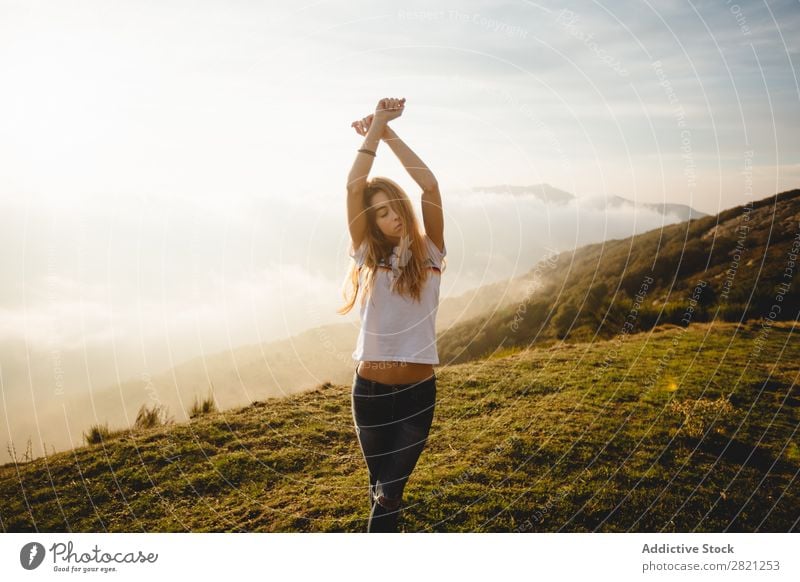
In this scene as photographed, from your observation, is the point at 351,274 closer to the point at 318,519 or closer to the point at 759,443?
the point at 318,519

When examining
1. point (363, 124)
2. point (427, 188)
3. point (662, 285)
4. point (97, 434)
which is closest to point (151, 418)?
point (97, 434)

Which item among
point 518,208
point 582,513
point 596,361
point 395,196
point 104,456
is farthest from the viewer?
point 596,361

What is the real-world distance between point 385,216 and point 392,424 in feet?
5.09

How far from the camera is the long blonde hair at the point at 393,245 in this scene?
4.18 metres

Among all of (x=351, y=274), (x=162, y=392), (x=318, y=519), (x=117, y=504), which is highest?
(x=351, y=274)

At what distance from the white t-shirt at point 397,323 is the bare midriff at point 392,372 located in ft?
0.31

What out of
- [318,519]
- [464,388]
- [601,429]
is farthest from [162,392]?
[601,429]

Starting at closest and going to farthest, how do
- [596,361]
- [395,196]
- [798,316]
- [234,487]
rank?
1. [395,196]
2. [234,487]
3. [596,361]
4. [798,316]

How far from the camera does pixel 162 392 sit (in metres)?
8.03

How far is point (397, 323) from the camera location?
4156mm

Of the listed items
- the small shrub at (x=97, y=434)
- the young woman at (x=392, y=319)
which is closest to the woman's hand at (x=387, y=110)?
the young woman at (x=392, y=319)

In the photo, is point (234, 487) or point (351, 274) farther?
point (234, 487)

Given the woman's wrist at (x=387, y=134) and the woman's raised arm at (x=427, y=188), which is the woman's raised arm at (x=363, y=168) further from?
the woman's raised arm at (x=427, y=188)
